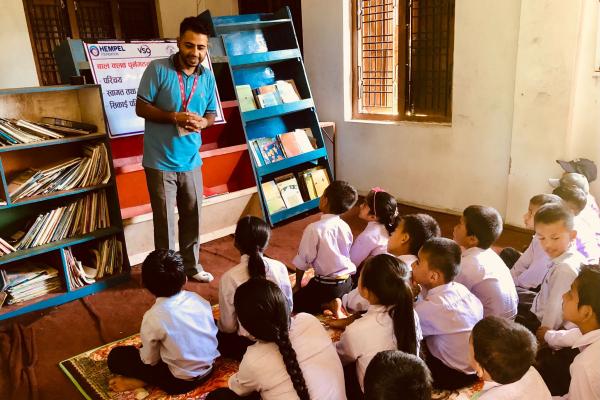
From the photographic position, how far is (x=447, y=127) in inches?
174

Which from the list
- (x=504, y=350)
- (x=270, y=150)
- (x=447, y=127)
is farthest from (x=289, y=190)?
(x=504, y=350)

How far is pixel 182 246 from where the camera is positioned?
335 cm

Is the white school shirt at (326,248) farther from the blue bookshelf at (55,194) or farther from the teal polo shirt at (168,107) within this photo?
the blue bookshelf at (55,194)

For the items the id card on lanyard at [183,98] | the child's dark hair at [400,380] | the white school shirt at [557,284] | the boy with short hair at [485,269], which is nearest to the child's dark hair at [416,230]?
the boy with short hair at [485,269]

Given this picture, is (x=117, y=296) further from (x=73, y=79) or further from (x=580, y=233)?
(x=580, y=233)

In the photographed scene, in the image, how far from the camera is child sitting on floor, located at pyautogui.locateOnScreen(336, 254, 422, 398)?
175cm

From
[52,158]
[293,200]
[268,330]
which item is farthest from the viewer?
[293,200]

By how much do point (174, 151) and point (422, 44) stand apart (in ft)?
8.56

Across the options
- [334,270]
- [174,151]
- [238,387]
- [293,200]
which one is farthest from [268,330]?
[293,200]

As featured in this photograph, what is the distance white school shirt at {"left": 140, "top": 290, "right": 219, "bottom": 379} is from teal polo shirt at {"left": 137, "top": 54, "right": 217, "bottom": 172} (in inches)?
48.9

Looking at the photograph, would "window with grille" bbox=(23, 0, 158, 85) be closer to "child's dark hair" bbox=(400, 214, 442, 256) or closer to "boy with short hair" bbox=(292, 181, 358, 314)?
"boy with short hair" bbox=(292, 181, 358, 314)

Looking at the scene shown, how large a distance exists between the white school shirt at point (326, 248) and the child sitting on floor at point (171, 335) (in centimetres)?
79

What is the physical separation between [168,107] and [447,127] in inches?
100

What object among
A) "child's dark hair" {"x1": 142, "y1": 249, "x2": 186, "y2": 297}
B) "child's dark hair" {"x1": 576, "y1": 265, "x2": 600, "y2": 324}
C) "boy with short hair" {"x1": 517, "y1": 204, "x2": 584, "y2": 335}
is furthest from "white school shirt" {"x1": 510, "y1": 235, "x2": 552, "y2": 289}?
"child's dark hair" {"x1": 142, "y1": 249, "x2": 186, "y2": 297}
